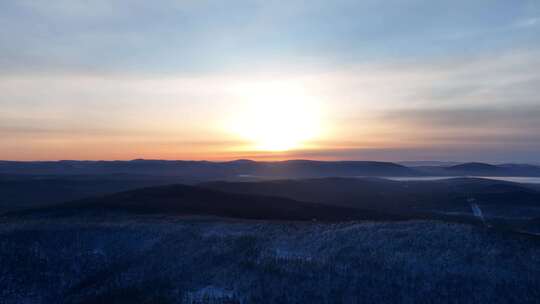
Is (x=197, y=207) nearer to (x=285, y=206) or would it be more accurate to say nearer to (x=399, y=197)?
(x=285, y=206)

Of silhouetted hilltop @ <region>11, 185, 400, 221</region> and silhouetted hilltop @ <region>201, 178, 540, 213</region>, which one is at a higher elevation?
silhouetted hilltop @ <region>11, 185, 400, 221</region>

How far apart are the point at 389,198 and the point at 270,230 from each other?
57694 mm

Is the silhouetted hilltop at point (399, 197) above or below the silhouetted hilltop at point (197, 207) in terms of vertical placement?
below

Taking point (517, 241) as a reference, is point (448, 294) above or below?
below

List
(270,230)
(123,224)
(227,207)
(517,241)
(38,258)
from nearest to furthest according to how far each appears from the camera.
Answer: (517,241) < (38,258) < (270,230) < (123,224) < (227,207)

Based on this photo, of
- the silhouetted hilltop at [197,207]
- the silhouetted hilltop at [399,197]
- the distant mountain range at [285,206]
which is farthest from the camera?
the silhouetted hilltop at [399,197]

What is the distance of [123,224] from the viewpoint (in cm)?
3127

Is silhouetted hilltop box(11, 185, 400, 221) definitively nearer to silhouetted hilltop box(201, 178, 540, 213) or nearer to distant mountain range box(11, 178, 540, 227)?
distant mountain range box(11, 178, 540, 227)

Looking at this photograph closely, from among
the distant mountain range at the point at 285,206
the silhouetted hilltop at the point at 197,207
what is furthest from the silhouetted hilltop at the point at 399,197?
the silhouetted hilltop at the point at 197,207

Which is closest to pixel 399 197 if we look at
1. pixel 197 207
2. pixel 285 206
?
pixel 285 206

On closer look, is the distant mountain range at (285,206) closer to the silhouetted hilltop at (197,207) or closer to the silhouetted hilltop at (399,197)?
the silhouetted hilltop at (197,207)

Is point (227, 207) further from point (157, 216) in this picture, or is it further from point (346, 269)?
point (346, 269)

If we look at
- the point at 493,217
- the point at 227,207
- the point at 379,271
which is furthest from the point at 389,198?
the point at 379,271

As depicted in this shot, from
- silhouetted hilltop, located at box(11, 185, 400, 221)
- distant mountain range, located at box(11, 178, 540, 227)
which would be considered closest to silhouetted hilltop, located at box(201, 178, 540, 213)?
distant mountain range, located at box(11, 178, 540, 227)
